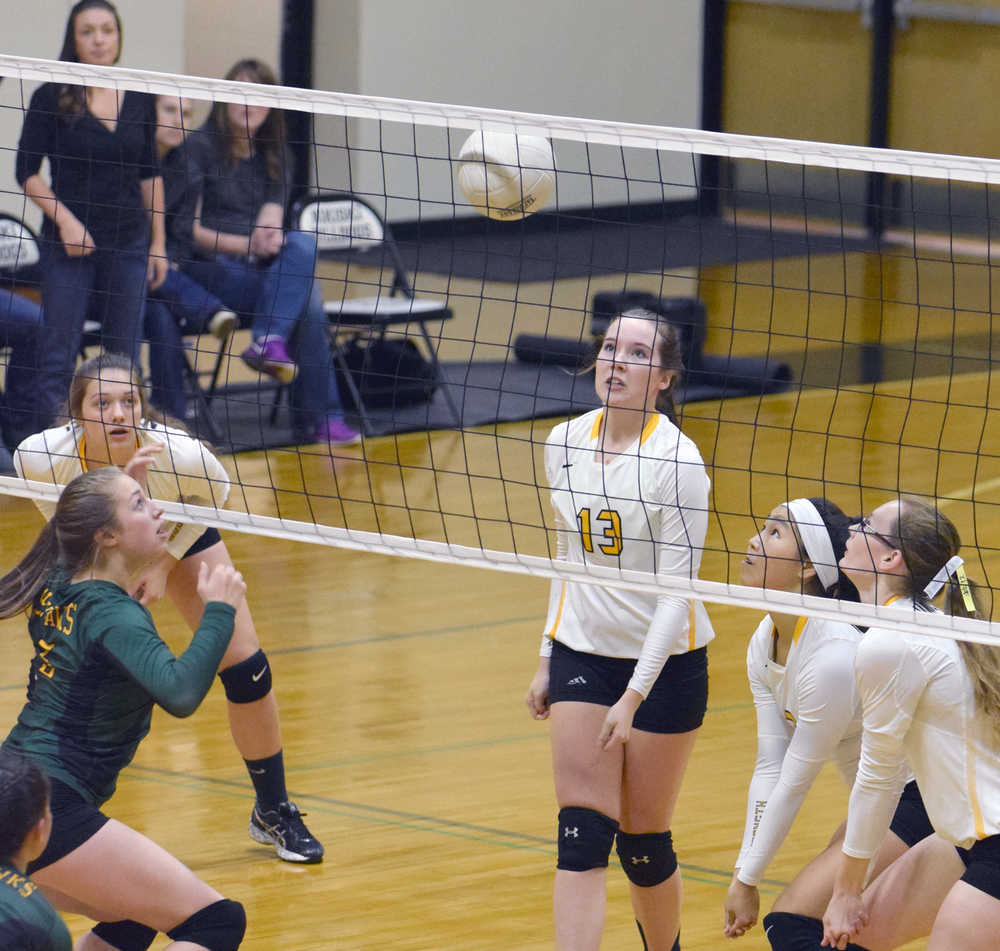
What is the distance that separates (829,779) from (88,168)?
4.50 meters

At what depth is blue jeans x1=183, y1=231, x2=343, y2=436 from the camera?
30.7 feet

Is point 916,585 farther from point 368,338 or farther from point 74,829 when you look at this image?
point 368,338

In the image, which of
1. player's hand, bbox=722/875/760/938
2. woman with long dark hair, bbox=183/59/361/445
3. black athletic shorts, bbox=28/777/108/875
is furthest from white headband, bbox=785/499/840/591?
woman with long dark hair, bbox=183/59/361/445

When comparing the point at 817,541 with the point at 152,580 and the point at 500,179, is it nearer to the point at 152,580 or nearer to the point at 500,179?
the point at 500,179

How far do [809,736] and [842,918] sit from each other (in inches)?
16.2

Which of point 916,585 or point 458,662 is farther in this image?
point 458,662

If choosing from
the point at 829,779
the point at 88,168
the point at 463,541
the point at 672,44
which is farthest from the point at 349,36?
the point at 829,779

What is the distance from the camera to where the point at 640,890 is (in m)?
4.13

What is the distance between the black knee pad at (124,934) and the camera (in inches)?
150

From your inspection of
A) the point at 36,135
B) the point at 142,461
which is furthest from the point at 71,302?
the point at 142,461

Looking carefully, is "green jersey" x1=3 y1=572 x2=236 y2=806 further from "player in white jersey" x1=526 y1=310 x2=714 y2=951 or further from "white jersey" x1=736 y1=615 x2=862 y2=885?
"white jersey" x1=736 y1=615 x2=862 y2=885

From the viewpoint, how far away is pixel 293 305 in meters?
9.35

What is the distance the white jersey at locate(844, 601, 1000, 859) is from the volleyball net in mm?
130

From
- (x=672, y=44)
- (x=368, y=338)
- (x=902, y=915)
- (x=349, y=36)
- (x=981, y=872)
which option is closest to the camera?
(x=981, y=872)
